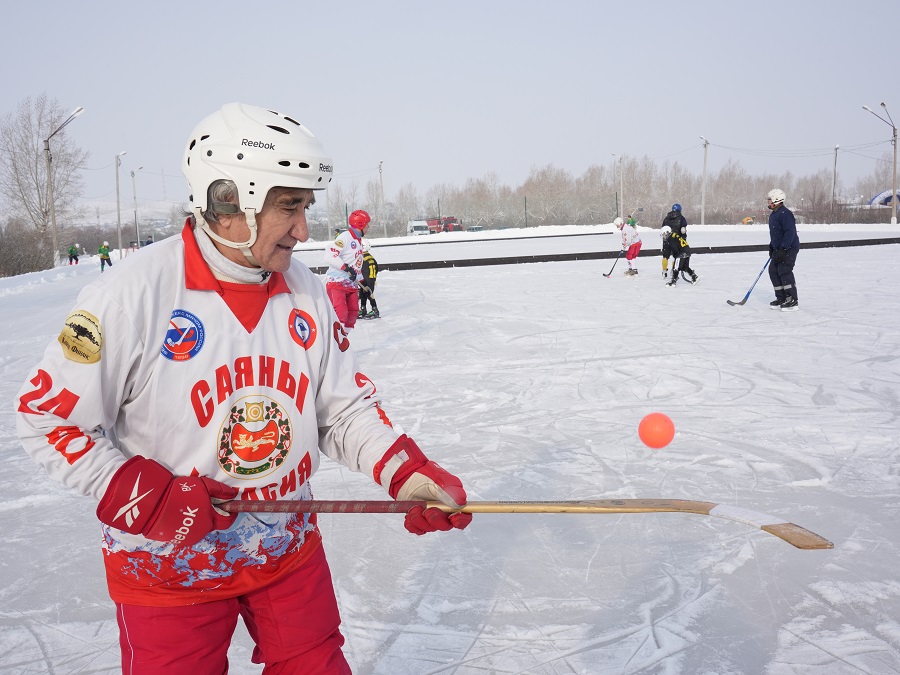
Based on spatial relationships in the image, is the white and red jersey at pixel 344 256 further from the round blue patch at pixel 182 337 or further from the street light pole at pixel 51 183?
the street light pole at pixel 51 183

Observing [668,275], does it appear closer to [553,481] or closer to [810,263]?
[810,263]

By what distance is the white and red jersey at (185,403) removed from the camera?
146cm

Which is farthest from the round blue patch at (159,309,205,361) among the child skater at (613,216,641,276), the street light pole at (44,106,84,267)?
the street light pole at (44,106,84,267)

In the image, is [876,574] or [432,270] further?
[432,270]

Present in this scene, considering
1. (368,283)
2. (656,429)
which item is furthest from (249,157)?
(368,283)

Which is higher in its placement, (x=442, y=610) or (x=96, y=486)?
(x=96, y=486)

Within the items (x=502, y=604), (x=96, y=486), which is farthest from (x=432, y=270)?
(x=96, y=486)

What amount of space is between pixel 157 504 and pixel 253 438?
241 millimetres

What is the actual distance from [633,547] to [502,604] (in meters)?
0.78

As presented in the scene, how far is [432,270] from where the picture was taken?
1928 cm

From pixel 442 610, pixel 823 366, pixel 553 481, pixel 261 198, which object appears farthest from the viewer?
pixel 823 366

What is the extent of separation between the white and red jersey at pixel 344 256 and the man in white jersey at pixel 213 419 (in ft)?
24.3

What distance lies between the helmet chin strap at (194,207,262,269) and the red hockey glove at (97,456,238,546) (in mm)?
492

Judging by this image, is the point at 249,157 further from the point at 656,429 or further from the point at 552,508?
the point at 656,429
